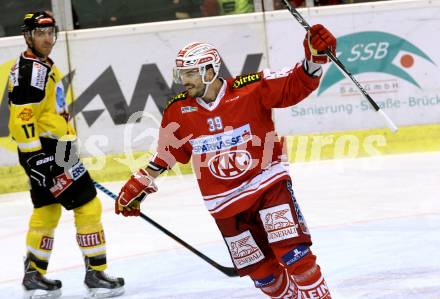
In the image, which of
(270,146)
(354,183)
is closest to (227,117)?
(270,146)

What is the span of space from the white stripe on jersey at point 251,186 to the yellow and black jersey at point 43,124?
1.43 metres

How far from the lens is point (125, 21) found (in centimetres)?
941

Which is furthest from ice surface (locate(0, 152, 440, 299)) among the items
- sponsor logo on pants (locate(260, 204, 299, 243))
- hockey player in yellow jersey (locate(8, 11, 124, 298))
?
sponsor logo on pants (locate(260, 204, 299, 243))

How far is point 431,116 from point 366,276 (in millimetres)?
4350

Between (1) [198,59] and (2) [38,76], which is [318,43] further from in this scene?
(2) [38,76]

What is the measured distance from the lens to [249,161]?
163 inches

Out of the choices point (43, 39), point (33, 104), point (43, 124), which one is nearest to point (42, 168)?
point (43, 124)

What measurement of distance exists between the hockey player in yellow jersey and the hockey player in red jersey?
4.04 feet

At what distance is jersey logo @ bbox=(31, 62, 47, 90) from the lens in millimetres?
5242

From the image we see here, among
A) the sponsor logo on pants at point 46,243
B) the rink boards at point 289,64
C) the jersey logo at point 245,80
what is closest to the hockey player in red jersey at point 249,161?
the jersey logo at point 245,80

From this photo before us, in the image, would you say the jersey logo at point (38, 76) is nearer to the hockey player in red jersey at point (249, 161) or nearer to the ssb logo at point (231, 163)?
the hockey player in red jersey at point (249, 161)

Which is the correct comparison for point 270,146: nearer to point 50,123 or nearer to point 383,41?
point 50,123

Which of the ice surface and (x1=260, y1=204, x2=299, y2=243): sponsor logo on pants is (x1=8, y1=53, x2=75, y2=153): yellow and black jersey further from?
(x1=260, y1=204, x2=299, y2=243): sponsor logo on pants

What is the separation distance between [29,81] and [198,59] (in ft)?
4.91
